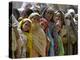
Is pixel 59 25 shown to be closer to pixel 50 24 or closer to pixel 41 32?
pixel 50 24

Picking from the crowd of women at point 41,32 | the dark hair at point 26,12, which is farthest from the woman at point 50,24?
the dark hair at point 26,12

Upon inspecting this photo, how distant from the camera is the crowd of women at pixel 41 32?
171cm

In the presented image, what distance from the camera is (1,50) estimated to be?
169 cm

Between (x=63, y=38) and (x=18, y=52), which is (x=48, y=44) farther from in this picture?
(x=18, y=52)

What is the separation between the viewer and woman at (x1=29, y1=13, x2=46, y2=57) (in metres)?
1.77

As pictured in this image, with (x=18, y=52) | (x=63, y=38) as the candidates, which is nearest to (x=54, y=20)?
(x=63, y=38)

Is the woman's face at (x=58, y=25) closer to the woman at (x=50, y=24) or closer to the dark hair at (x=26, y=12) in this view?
the woman at (x=50, y=24)

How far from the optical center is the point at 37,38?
1785 millimetres

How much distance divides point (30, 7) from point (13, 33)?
0.98 ft

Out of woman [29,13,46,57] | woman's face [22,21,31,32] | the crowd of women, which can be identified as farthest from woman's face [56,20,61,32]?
woman's face [22,21,31,32]

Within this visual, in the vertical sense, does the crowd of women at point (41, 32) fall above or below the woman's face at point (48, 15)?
below

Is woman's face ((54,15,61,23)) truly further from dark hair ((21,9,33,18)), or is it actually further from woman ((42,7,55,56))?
dark hair ((21,9,33,18))

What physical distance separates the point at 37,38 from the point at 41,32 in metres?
0.07

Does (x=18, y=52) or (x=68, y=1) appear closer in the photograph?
(x=18, y=52)
